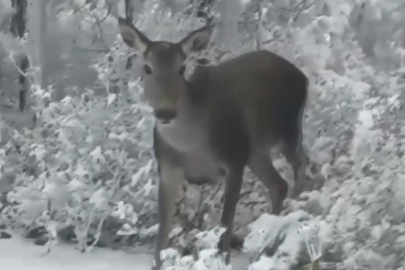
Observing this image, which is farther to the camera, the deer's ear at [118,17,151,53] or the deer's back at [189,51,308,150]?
the deer's back at [189,51,308,150]

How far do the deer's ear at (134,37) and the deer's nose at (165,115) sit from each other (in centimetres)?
42

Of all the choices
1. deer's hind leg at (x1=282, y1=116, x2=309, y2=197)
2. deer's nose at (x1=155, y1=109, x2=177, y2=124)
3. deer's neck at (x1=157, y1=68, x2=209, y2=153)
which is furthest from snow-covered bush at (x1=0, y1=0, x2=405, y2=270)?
deer's nose at (x1=155, y1=109, x2=177, y2=124)

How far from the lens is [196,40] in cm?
588

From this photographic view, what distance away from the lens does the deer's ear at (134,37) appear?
18.9 ft

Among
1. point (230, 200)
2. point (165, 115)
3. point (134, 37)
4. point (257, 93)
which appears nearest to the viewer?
point (165, 115)

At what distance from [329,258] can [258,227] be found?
0.56 metres

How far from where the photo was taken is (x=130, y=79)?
7332 mm

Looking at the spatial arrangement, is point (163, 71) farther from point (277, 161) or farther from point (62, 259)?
point (277, 161)

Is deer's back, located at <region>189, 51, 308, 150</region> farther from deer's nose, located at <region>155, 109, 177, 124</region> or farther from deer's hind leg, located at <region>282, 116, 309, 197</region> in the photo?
deer's nose, located at <region>155, 109, 177, 124</region>

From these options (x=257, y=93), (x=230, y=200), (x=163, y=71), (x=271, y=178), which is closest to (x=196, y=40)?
(x=163, y=71)

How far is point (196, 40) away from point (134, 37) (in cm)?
37

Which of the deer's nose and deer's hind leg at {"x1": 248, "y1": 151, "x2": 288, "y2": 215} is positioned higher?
the deer's nose

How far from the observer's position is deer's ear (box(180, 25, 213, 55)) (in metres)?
5.84

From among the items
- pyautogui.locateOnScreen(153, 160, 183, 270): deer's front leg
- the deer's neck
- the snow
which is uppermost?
the deer's neck
